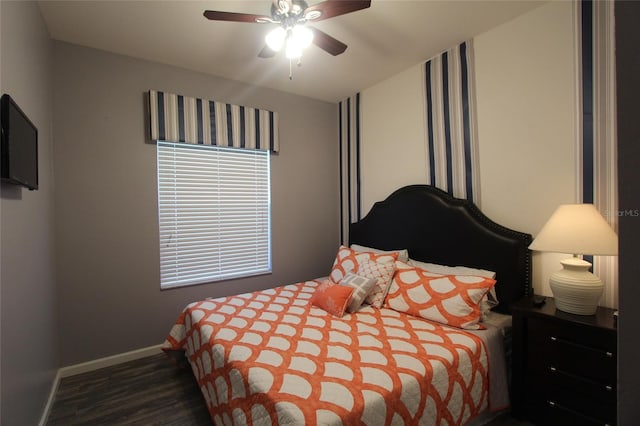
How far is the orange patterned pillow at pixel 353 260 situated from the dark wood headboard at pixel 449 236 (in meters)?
0.36

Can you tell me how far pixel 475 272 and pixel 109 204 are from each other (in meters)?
3.04

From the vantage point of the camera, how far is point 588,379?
1527 millimetres

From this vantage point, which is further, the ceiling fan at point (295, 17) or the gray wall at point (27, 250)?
the ceiling fan at point (295, 17)

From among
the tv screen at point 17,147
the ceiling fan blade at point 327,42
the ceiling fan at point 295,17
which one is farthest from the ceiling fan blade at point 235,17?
the tv screen at point 17,147

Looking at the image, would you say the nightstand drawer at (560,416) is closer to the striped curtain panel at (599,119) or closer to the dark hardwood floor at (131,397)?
the striped curtain panel at (599,119)

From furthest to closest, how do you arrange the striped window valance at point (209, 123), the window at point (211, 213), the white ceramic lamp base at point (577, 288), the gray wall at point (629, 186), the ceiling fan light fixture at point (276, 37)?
1. the window at point (211, 213)
2. the striped window valance at point (209, 123)
3. the ceiling fan light fixture at point (276, 37)
4. the white ceramic lamp base at point (577, 288)
5. the gray wall at point (629, 186)

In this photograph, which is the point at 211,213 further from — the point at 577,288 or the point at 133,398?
the point at 577,288

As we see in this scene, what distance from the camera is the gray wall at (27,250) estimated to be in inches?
50.8

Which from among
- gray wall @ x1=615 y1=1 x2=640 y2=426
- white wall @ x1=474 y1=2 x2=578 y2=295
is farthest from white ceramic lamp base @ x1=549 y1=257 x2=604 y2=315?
gray wall @ x1=615 y1=1 x2=640 y2=426

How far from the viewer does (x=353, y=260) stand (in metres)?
2.58

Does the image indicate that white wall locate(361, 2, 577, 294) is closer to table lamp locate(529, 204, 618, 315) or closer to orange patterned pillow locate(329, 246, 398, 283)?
table lamp locate(529, 204, 618, 315)

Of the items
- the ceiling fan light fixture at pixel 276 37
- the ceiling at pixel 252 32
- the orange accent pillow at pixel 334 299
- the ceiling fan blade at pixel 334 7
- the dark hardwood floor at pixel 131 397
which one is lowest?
the dark hardwood floor at pixel 131 397

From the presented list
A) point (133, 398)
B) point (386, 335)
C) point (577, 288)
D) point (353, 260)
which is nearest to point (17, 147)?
point (133, 398)

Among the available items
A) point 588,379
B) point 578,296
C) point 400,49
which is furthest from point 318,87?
point 588,379
